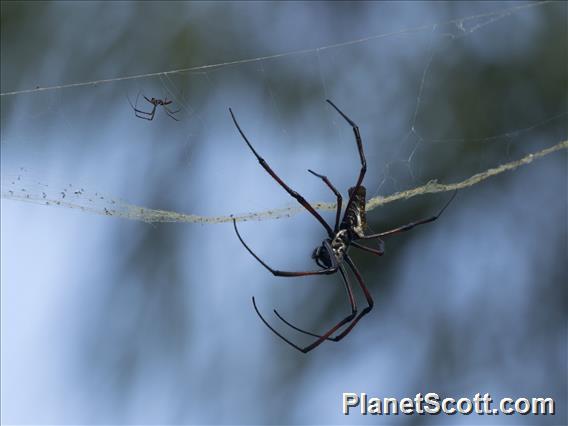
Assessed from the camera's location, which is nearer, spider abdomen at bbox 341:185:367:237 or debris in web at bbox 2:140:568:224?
spider abdomen at bbox 341:185:367:237

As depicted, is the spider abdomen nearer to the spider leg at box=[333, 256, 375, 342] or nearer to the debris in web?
the spider leg at box=[333, 256, 375, 342]

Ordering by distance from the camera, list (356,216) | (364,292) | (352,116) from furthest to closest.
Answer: (352,116)
(364,292)
(356,216)

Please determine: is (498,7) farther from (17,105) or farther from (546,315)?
(17,105)

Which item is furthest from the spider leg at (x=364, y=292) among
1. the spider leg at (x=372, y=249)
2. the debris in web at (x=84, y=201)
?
the debris in web at (x=84, y=201)

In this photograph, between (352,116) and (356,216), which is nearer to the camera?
(356,216)

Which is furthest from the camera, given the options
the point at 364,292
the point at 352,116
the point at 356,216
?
the point at 352,116

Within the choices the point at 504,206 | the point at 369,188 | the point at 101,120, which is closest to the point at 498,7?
the point at 504,206

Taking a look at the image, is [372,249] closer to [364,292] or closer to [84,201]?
[364,292]

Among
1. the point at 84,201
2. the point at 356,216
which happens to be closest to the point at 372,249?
the point at 356,216

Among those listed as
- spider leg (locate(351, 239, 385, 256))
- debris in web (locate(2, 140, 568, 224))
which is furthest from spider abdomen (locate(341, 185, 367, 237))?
debris in web (locate(2, 140, 568, 224))

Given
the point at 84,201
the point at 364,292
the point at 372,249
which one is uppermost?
the point at 84,201

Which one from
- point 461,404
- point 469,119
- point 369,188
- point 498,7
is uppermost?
point 498,7
